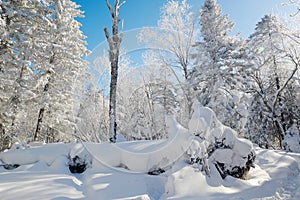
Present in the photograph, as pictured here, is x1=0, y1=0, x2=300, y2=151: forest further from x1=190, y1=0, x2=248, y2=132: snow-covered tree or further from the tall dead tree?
the tall dead tree

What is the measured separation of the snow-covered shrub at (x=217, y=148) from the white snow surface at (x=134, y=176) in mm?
36

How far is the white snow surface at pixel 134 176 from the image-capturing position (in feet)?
11.1

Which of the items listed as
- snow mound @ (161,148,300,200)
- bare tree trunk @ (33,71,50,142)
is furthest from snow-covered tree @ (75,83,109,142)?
snow mound @ (161,148,300,200)

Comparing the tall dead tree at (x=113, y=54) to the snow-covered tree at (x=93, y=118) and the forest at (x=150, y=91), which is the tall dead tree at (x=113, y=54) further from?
the snow-covered tree at (x=93, y=118)

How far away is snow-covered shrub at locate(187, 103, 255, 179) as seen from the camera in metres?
4.32

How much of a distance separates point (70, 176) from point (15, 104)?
21.0 ft

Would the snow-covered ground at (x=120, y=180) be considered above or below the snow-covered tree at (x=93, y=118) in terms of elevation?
below

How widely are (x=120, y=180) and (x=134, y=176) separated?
Answer: 0.33 metres

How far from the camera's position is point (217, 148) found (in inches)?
193

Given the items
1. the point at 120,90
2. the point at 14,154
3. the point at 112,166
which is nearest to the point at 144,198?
the point at 112,166

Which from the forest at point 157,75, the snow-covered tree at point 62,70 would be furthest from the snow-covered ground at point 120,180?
the snow-covered tree at point 62,70

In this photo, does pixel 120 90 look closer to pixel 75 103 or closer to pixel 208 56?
pixel 75 103

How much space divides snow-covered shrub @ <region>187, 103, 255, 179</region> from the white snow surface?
0.04 metres

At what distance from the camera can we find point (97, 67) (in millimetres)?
9969
